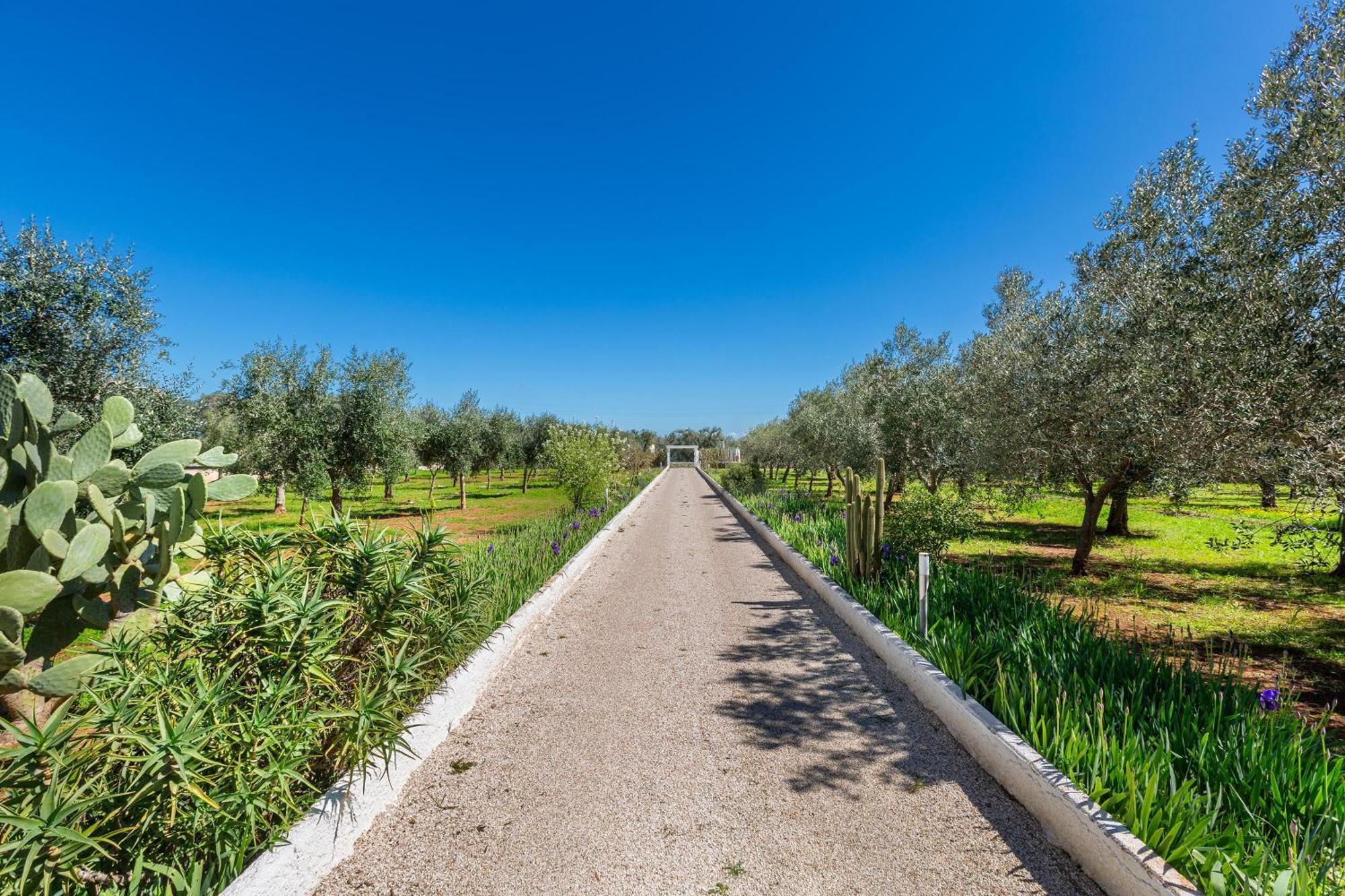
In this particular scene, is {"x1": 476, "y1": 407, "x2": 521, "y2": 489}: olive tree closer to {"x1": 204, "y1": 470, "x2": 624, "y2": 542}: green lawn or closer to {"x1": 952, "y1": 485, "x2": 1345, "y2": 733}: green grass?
{"x1": 204, "y1": 470, "x2": 624, "y2": 542}: green lawn

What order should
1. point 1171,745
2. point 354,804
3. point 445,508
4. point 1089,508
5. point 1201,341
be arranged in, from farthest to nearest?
1. point 445,508
2. point 1089,508
3. point 1201,341
4. point 1171,745
5. point 354,804

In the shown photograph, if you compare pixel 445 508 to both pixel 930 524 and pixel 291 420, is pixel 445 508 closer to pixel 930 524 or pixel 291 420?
pixel 291 420

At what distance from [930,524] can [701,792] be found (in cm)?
553

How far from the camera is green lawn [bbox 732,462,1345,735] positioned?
5.49 metres

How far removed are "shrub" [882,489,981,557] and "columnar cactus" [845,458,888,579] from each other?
0.47 m

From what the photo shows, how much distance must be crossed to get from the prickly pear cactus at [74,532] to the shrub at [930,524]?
25.1 feet

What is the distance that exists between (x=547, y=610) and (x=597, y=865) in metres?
4.51

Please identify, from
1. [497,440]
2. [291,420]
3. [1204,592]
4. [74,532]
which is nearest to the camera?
[74,532]

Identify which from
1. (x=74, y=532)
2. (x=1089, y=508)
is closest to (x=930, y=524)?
(x=1089, y=508)

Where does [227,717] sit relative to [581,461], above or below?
below

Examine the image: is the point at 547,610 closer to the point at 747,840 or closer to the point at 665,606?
the point at 665,606

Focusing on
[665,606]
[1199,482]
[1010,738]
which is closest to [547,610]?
[665,606]

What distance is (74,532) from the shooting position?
3.18 m

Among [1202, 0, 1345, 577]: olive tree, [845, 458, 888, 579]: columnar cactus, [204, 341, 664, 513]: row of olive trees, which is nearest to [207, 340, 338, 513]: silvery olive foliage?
[204, 341, 664, 513]: row of olive trees
